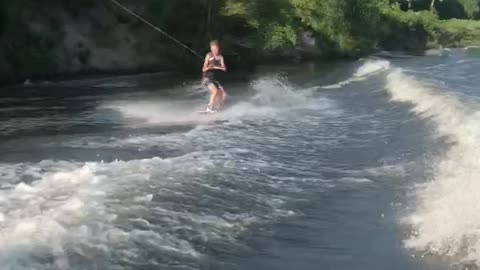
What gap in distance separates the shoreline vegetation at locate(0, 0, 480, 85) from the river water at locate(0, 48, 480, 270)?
1190cm

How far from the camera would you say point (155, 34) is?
127 feet

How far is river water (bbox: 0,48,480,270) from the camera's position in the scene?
300 inches

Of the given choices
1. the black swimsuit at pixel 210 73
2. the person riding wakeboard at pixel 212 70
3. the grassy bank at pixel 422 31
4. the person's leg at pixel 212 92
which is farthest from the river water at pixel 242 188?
the grassy bank at pixel 422 31

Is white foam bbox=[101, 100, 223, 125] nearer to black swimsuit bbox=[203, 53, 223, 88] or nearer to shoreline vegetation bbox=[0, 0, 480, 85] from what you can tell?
black swimsuit bbox=[203, 53, 223, 88]

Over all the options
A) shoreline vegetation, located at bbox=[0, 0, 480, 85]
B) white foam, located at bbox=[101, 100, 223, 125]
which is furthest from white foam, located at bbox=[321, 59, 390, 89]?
white foam, located at bbox=[101, 100, 223, 125]

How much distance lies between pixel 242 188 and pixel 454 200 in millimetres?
3194

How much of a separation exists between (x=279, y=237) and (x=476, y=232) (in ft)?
7.81

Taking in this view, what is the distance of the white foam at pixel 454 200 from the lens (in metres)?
7.75

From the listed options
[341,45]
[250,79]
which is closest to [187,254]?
[250,79]

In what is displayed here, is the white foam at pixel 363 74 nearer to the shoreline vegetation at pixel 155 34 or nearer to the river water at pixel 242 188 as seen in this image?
the shoreline vegetation at pixel 155 34

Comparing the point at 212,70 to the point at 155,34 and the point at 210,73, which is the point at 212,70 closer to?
the point at 210,73

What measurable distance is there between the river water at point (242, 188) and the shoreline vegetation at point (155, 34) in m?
11.9

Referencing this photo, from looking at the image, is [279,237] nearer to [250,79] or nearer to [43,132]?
[43,132]

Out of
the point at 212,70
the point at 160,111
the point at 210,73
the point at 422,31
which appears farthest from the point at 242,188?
the point at 422,31
